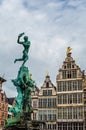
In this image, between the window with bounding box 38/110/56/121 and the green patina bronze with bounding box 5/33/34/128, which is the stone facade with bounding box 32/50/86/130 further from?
the green patina bronze with bounding box 5/33/34/128

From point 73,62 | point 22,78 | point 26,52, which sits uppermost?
point 73,62

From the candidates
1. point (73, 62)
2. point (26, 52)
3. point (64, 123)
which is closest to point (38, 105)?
point (64, 123)

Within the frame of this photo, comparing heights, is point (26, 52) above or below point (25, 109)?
above

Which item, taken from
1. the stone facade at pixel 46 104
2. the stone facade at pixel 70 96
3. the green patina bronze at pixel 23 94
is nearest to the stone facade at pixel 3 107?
the stone facade at pixel 46 104

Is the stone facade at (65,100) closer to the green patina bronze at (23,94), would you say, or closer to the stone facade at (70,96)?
the stone facade at (70,96)

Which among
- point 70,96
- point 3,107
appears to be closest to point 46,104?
point 70,96

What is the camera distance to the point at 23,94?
3525cm

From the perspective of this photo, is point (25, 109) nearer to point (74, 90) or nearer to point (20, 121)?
point (20, 121)

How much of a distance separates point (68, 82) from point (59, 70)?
288 cm

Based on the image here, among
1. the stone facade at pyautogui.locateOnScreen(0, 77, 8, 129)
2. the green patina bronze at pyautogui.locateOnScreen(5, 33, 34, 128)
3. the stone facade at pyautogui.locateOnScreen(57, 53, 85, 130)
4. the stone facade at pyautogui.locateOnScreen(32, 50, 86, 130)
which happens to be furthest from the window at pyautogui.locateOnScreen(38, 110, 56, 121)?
the green patina bronze at pyautogui.locateOnScreen(5, 33, 34, 128)

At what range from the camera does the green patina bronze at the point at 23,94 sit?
110 ft

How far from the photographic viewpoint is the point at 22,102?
35.0 meters

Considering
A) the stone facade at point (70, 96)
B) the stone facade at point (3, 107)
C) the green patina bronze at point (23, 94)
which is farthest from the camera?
the stone facade at point (3, 107)

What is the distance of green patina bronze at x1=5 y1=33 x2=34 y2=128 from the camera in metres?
33.4
